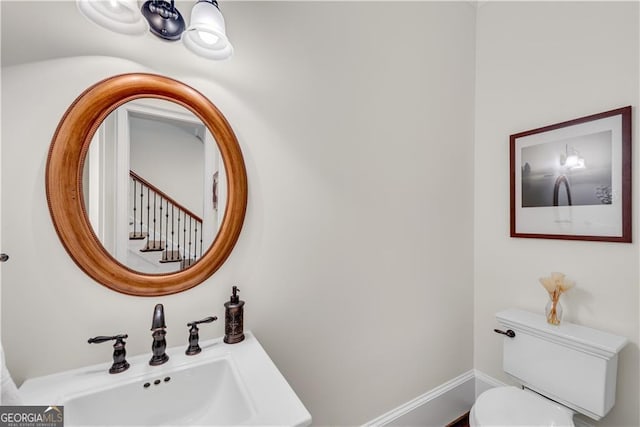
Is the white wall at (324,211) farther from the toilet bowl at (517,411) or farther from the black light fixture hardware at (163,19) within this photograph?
the toilet bowl at (517,411)

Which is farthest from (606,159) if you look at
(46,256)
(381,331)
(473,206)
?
(46,256)

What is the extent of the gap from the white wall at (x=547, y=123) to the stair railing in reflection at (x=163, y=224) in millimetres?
1841

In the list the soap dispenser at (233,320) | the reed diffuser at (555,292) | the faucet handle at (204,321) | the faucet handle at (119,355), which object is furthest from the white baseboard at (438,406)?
the faucet handle at (119,355)

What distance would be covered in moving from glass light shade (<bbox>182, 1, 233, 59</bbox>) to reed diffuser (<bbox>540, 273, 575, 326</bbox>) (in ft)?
6.17

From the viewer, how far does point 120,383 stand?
802mm

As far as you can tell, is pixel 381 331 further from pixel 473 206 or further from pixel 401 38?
pixel 401 38


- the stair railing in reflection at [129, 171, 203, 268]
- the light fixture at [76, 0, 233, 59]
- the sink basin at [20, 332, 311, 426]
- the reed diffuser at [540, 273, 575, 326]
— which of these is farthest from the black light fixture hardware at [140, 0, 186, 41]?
the reed diffuser at [540, 273, 575, 326]

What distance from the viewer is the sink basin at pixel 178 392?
0.72 meters

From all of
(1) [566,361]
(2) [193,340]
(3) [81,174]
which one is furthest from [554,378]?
(3) [81,174]

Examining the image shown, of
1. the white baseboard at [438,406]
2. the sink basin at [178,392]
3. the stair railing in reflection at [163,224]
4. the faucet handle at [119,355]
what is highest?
the stair railing in reflection at [163,224]

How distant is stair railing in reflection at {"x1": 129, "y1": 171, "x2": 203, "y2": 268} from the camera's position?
97 cm

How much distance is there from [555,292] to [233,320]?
1628mm

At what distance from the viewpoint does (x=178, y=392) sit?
858 mm

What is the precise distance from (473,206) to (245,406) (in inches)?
73.7
